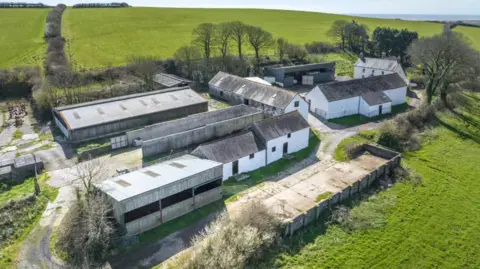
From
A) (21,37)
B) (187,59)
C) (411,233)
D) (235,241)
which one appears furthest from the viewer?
(21,37)

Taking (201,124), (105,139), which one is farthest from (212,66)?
(105,139)

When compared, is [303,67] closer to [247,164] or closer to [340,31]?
[340,31]

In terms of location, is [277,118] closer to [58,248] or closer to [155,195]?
[155,195]

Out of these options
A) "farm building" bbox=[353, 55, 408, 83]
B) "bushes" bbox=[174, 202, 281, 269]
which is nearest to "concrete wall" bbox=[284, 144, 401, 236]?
"bushes" bbox=[174, 202, 281, 269]

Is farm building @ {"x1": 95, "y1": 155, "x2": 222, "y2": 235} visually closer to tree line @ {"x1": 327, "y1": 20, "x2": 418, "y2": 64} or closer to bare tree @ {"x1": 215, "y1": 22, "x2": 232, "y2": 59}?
bare tree @ {"x1": 215, "y1": 22, "x2": 232, "y2": 59}

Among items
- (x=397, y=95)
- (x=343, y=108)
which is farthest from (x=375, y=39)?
(x=343, y=108)
